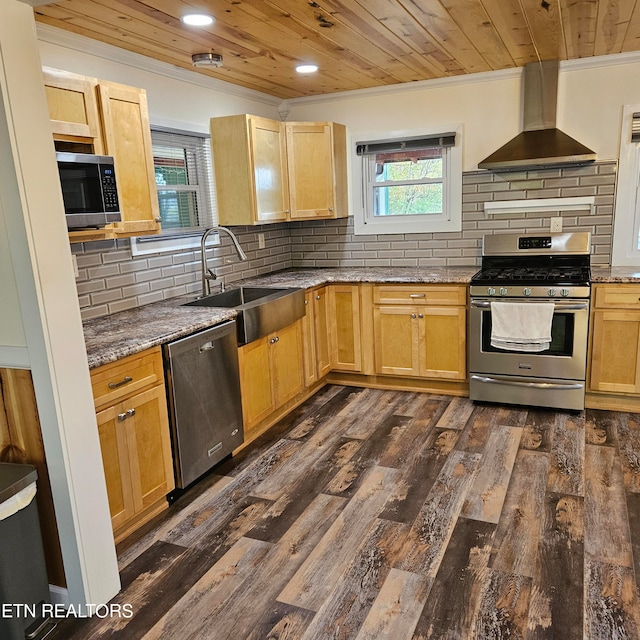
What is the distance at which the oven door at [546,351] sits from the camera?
12.0 feet

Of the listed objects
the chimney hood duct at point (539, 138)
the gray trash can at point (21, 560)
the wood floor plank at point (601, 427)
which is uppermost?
the chimney hood duct at point (539, 138)

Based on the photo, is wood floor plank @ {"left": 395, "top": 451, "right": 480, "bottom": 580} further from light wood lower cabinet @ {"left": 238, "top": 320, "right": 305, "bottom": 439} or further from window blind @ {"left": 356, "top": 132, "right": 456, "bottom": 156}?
window blind @ {"left": 356, "top": 132, "right": 456, "bottom": 156}

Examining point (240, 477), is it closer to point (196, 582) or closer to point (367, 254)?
point (196, 582)

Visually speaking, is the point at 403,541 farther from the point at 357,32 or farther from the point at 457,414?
the point at 357,32

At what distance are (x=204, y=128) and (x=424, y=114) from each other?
70.1 inches

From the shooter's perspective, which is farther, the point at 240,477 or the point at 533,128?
the point at 533,128

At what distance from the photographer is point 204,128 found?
3949 millimetres

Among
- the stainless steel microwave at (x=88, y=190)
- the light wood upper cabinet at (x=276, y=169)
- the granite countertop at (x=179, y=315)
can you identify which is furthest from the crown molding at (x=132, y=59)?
the granite countertop at (x=179, y=315)

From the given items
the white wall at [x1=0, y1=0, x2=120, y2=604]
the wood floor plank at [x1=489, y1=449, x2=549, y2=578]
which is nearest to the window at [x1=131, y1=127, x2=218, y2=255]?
the white wall at [x1=0, y1=0, x2=120, y2=604]

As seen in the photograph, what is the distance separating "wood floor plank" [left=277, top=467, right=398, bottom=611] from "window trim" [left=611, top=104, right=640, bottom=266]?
2.50 metres

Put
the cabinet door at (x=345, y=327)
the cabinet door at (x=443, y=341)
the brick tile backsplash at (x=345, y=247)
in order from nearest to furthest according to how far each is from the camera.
→ the brick tile backsplash at (x=345, y=247) → the cabinet door at (x=443, y=341) → the cabinet door at (x=345, y=327)

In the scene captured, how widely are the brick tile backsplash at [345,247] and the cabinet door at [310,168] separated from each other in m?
0.42

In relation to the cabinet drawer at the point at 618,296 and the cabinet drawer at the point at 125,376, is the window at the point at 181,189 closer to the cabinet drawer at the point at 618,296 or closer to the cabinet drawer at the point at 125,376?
the cabinet drawer at the point at 125,376

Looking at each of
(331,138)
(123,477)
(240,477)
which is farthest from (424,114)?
(123,477)
